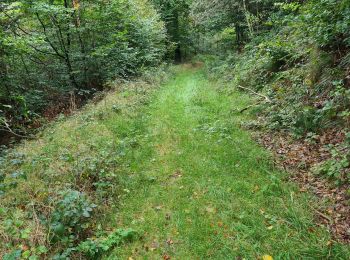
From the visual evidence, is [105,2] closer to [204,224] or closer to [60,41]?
[60,41]

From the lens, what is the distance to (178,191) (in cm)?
508

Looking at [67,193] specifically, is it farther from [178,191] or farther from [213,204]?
[213,204]

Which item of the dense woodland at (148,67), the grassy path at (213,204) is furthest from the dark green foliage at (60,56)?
the grassy path at (213,204)

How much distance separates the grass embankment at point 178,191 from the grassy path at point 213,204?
0.01 meters

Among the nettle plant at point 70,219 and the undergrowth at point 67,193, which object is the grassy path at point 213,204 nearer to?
the undergrowth at point 67,193

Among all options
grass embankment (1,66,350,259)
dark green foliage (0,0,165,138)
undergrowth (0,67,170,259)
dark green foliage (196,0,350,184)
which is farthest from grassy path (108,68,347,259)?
dark green foliage (0,0,165,138)

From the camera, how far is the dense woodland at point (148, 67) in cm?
497

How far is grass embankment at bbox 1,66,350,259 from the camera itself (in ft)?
12.2

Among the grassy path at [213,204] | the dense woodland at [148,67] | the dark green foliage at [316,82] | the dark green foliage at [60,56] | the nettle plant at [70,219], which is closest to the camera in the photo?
the grassy path at [213,204]

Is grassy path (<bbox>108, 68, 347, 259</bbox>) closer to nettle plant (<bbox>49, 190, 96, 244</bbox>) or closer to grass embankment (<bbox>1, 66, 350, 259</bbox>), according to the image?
grass embankment (<bbox>1, 66, 350, 259</bbox>)

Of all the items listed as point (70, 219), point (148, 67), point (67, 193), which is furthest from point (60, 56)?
point (70, 219)

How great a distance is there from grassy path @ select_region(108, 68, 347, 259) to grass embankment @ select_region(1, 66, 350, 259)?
0.04 ft

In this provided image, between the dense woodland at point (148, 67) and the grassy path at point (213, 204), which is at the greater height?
the dense woodland at point (148, 67)

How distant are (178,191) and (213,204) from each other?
2.42ft
